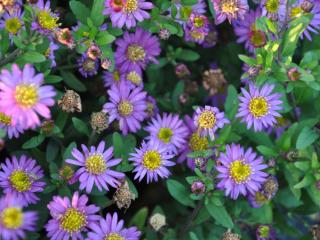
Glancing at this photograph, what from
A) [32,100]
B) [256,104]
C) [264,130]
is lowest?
[264,130]

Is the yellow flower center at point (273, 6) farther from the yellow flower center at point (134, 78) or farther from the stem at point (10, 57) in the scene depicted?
the stem at point (10, 57)

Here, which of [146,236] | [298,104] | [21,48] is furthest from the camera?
[298,104]

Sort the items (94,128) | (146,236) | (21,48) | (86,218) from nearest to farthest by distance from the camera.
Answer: (21,48) < (86,218) < (94,128) < (146,236)

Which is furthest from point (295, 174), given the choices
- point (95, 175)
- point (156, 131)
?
point (95, 175)

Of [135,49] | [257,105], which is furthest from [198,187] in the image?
[135,49]

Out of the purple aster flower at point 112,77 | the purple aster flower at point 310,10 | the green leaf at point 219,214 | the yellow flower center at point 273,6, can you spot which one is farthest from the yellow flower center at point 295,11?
the green leaf at point 219,214

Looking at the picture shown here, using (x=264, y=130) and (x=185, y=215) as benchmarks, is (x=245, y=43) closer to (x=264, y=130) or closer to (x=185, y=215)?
(x=264, y=130)
